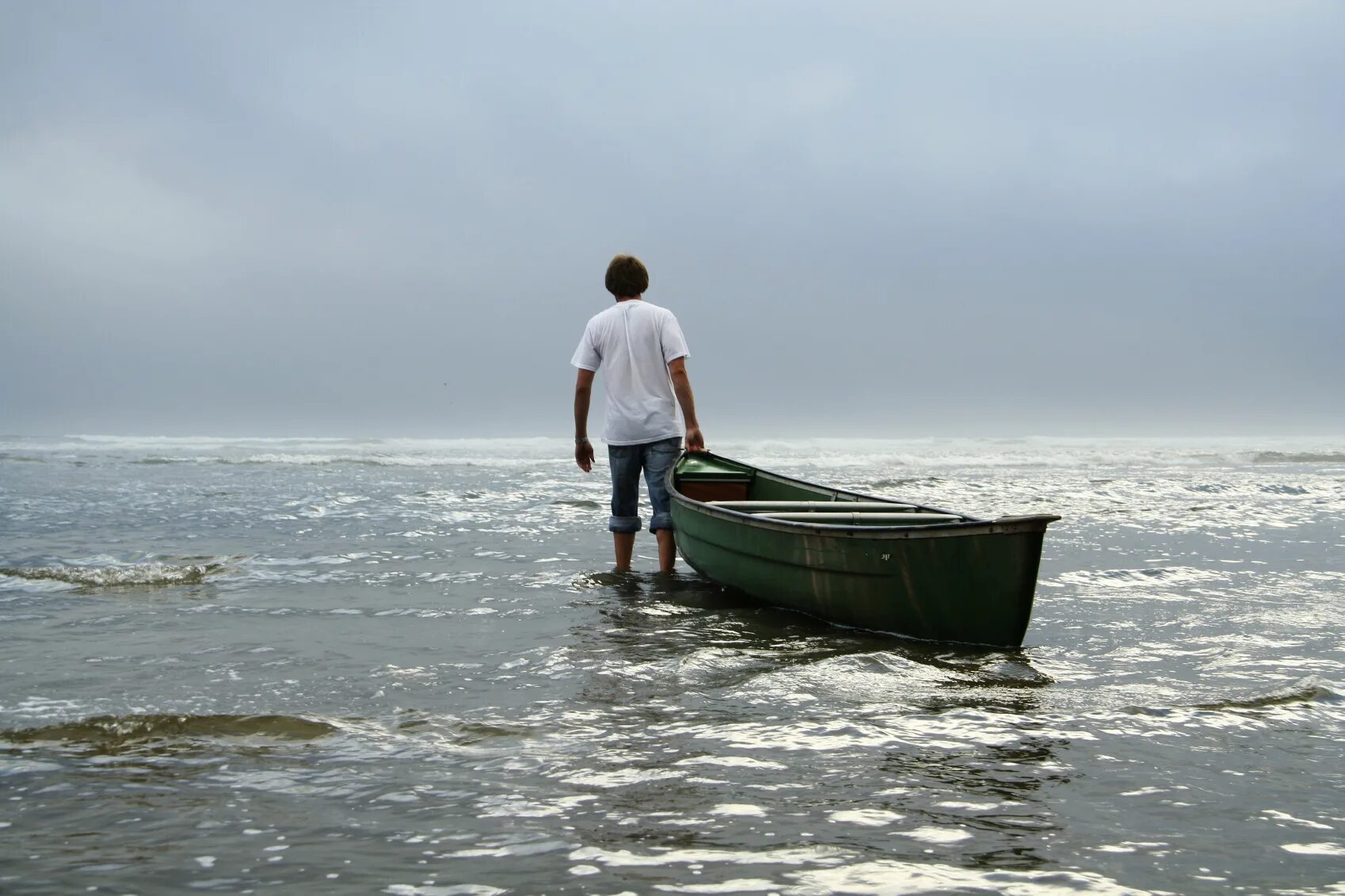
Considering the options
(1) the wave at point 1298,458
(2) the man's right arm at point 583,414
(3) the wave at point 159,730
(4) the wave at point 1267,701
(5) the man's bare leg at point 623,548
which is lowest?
(3) the wave at point 159,730

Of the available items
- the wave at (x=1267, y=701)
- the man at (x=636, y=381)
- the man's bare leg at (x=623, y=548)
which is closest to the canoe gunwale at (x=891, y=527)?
the man at (x=636, y=381)

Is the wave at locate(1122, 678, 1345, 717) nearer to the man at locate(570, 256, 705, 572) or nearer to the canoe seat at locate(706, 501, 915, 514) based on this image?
the canoe seat at locate(706, 501, 915, 514)

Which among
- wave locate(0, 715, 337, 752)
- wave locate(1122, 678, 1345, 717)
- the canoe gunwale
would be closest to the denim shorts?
the canoe gunwale

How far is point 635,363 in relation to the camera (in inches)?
291

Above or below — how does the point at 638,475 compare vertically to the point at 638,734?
above

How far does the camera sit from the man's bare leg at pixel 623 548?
8.09m

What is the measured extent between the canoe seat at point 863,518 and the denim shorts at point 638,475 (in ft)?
3.40

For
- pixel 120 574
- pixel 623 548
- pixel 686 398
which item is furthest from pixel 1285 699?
pixel 120 574

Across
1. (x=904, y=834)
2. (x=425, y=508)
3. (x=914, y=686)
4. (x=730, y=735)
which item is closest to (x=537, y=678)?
(x=730, y=735)

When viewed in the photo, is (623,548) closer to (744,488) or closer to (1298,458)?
(744,488)

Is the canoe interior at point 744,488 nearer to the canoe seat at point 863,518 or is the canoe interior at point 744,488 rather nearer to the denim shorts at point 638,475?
the denim shorts at point 638,475

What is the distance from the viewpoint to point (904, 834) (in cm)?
294

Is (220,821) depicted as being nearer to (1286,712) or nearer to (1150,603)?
(1286,712)

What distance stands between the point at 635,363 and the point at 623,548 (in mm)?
1560
